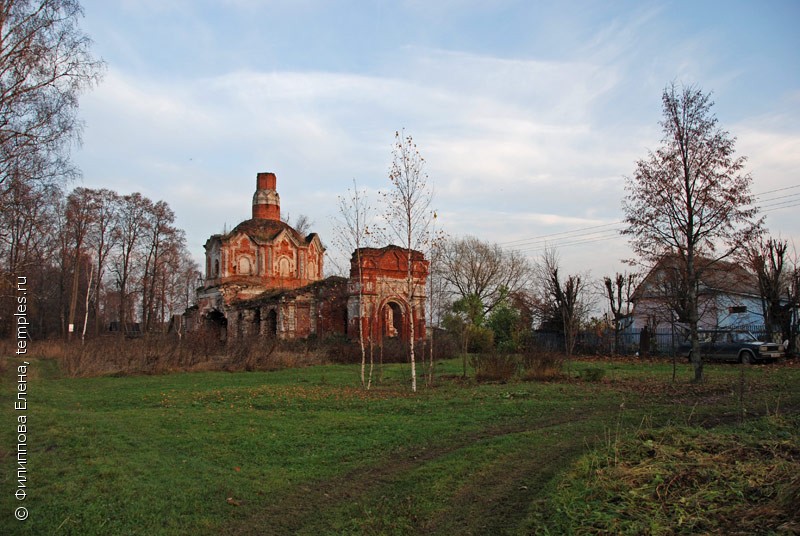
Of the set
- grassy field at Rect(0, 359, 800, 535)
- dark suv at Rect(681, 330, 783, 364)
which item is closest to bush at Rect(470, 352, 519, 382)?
grassy field at Rect(0, 359, 800, 535)

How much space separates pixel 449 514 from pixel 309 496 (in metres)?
1.72

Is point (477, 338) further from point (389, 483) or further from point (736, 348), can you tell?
point (389, 483)

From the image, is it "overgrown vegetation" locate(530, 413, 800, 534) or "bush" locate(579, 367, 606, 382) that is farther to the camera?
"bush" locate(579, 367, 606, 382)

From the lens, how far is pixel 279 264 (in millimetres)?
40688

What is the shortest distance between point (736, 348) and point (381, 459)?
21.3 metres

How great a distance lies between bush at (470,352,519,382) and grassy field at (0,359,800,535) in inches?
118

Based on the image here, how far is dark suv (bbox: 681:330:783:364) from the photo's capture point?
76.8ft

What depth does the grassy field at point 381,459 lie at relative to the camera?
5.67 metres

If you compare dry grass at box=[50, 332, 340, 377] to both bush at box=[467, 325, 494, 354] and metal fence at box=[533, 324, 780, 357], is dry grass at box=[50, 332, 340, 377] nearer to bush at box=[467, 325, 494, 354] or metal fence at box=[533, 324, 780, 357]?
bush at box=[467, 325, 494, 354]

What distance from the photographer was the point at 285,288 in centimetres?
3991

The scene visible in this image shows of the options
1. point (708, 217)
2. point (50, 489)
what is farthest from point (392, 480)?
point (708, 217)

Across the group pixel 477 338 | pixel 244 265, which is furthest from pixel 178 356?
pixel 244 265

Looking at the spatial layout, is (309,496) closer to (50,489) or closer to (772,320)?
(50,489)

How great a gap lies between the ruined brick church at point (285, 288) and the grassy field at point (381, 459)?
1871 centimetres
